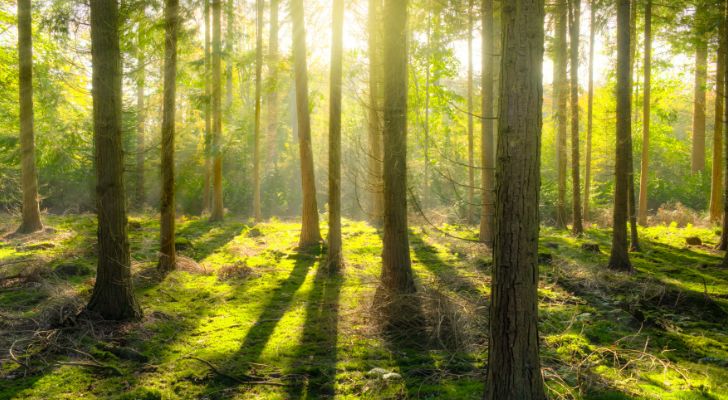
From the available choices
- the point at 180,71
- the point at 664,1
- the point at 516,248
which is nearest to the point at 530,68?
the point at 516,248

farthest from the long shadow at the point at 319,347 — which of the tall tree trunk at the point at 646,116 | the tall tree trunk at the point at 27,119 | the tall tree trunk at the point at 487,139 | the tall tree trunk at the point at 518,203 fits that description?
the tall tree trunk at the point at 646,116

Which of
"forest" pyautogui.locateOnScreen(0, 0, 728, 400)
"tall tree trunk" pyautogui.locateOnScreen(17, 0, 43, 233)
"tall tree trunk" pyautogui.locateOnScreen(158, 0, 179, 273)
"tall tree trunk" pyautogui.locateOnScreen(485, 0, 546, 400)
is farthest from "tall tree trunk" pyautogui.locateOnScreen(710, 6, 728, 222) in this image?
"tall tree trunk" pyautogui.locateOnScreen(17, 0, 43, 233)

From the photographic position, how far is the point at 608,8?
40.0ft

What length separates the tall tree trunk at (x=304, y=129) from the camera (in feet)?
38.1

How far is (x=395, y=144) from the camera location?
283 inches

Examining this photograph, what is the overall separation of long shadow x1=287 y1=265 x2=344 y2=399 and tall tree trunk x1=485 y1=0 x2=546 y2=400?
6.56 ft

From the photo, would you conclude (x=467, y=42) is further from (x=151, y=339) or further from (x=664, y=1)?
(x=151, y=339)

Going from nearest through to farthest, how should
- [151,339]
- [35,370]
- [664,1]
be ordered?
[35,370], [151,339], [664,1]

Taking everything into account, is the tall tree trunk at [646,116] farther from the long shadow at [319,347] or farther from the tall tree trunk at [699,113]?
the long shadow at [319,347]

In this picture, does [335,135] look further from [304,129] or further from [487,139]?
[487,139]

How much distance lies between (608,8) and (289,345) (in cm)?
1138

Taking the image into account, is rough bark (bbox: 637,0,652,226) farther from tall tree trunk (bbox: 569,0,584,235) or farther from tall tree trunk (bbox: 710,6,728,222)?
tall tree trunk (bbox: 569,0,584,235)

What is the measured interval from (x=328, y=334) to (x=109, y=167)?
372cm

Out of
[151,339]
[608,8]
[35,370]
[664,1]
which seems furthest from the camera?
[664,1]
